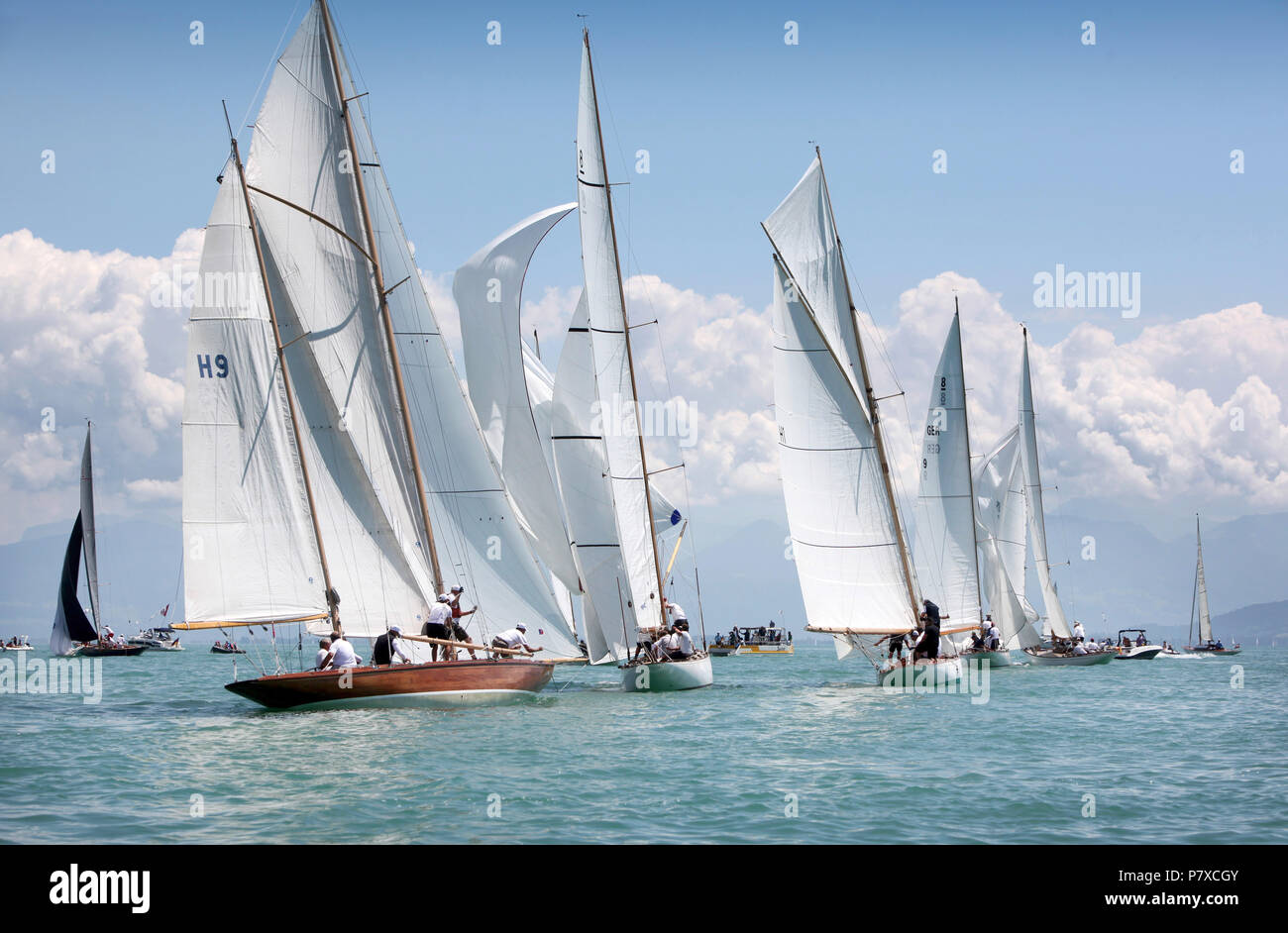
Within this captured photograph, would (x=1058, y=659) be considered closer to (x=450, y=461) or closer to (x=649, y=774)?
(x=450, y=461)

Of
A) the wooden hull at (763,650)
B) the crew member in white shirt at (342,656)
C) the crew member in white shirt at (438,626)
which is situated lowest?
the wooden hull at (763,650)

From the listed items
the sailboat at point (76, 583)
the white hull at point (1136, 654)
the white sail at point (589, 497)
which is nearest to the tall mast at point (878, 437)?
the white sail at point (589, 497)

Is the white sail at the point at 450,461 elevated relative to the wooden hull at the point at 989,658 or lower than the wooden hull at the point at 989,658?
elevated

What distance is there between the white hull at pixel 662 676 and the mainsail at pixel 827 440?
14.2 ft

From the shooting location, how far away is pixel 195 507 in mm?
28312

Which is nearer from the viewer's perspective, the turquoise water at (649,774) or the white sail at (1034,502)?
the turquoise water at (649,774)

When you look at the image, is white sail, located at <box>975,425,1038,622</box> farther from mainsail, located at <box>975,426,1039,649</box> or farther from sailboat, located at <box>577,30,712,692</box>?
sailboat, located at <box>577,30,712,692</box>

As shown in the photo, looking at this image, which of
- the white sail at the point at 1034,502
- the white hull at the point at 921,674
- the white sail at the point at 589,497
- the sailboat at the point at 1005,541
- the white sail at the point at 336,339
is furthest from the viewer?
the white sail at the point at 1034,502

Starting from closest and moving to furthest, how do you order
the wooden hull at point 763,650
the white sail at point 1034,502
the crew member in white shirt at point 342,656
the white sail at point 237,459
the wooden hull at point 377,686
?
the wooden hull at point 377,686 → the crew member in white shirt at point 342,656 → the white sail at point 237,459 → the white sail at point 1034,502 → the wooden hull at point 763,650

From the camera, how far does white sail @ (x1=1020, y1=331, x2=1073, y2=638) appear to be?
64875 millimetres

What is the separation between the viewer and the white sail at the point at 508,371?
120 feet

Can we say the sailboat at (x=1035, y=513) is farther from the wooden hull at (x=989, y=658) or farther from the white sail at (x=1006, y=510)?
the wooden hull at (x=989, y=658)
